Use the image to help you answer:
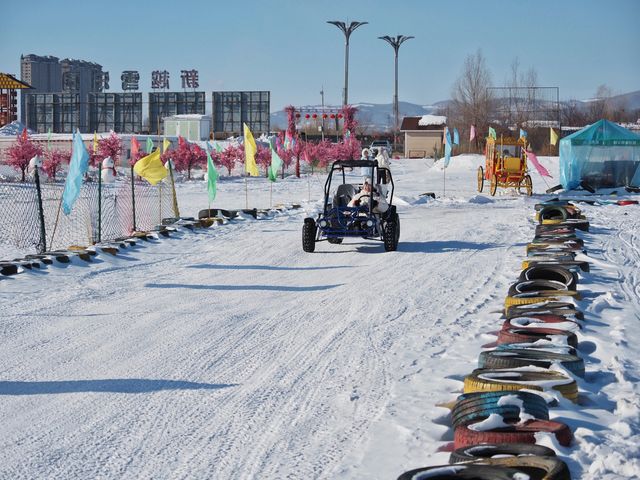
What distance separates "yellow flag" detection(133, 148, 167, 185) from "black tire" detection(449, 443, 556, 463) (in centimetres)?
1295

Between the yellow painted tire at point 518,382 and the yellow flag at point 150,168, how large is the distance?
A: 11593 millimetres

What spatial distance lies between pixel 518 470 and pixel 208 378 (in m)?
3.00

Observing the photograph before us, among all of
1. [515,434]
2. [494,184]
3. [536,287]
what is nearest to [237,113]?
[494,184]

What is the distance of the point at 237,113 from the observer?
3462 inches

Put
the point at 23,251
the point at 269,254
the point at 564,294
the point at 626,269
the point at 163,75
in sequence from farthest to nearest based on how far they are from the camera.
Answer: the point at 163,75, the point at 23,251, the point at 269,254, the point at 626,269, the point at 564,294

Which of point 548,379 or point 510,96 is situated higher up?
point 510,96

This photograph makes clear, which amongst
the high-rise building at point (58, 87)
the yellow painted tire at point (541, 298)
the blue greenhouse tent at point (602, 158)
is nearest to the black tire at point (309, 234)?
the yellow painted tire at point (541, 298)

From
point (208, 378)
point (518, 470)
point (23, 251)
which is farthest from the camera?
point (23, 251)

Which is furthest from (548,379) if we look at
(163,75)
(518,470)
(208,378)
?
(163,75)

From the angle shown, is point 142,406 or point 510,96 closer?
point 142,406

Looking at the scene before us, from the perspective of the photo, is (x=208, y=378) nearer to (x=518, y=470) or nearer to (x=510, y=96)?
(x=518, y=470)

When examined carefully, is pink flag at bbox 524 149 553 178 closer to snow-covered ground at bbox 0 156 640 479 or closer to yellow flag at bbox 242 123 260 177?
yellow flag at bbox 242 123 260 177

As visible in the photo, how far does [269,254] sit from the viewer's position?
1447 cm

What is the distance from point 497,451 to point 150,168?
13.4 m
